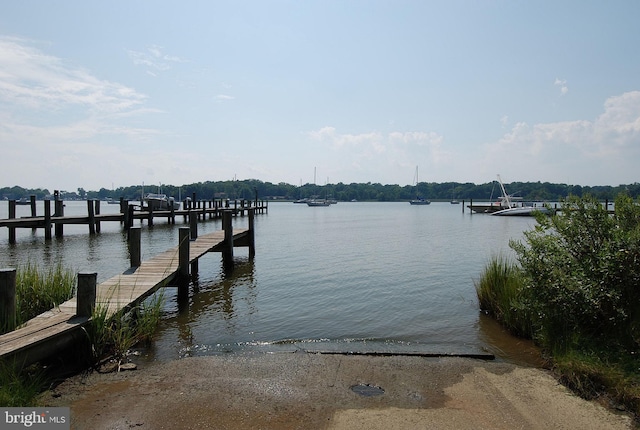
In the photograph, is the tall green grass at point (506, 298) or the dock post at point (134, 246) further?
the dock post at point (134, 246)

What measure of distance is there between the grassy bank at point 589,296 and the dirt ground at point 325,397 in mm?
473

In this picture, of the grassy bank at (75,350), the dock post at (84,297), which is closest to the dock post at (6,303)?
the grassy bank at (75,350)

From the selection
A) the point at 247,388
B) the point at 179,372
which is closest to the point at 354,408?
the point at 247,388

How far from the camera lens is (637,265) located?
261 inches

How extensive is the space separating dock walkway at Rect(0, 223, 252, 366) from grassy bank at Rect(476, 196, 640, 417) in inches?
283

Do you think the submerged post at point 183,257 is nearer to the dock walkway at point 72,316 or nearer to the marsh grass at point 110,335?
the dock walkway at point 72,316

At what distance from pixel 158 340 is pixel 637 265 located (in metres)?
8.30

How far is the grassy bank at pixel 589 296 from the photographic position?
20.2ft

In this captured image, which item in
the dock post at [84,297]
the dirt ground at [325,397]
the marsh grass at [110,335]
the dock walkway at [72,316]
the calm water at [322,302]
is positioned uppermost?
the dock post at [84,297]

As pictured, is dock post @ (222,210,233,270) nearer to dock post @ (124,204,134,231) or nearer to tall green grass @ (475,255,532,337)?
tall green grass @ (475,255,532,337)

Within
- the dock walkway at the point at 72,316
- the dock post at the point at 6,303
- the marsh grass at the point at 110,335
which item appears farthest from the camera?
the marsh grass at the point at 110,335

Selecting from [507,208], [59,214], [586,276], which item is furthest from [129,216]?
[507,208]

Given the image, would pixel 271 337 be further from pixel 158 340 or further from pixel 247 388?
pixel 247 388

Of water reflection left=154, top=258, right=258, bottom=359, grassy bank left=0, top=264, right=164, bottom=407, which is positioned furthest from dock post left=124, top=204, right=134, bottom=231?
grassy bank left=0, top=264, right=164, bottom=407
